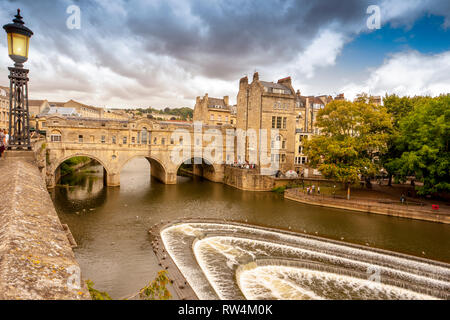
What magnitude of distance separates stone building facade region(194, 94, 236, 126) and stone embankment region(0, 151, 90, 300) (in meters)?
58.9

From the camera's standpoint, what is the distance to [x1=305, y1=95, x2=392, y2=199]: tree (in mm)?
33219

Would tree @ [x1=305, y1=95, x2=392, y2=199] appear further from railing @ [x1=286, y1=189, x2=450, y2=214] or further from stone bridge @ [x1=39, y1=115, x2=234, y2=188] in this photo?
stone bridge @ [x1=39, y1=115, x2=234, y2=188]

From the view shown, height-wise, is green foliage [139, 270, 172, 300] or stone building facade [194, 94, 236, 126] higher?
stone building facade [194, 94, 236, 126]

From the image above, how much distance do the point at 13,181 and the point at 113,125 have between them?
35.9 meters

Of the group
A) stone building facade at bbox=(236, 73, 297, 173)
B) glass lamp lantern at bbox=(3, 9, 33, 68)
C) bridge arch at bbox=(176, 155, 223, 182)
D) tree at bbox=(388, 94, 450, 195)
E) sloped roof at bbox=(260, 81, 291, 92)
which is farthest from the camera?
bridge arch at bbox=(176, 155, 223, 182)

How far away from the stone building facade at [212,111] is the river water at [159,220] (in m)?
26.1

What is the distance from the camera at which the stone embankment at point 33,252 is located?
3.33 meters

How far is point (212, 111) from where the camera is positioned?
6594cm

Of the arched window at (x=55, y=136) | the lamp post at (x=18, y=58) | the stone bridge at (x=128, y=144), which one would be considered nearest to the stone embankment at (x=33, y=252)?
the lamp post at (x=18, y=58)

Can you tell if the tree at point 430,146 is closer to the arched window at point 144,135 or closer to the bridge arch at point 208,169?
the bridge arch at point 208,169

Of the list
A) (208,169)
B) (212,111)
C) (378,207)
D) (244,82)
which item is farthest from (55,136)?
(378,207)

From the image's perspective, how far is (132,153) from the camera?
138 ft

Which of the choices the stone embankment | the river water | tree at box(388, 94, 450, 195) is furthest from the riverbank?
the stone embankment

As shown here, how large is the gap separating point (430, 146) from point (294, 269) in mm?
23303
